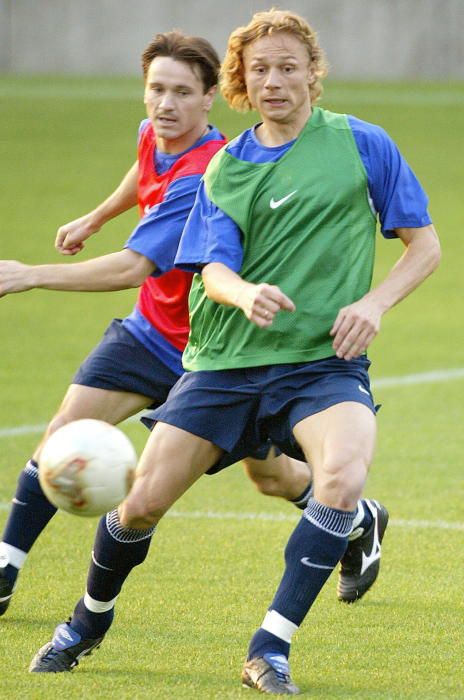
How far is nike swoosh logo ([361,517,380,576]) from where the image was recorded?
6.05m

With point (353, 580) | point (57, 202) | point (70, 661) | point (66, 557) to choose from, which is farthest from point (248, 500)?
point (57, 202)

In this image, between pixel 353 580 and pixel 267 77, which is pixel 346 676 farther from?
pixel 267 77

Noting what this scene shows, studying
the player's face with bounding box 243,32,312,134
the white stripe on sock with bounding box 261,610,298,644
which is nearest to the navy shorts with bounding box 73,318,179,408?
the player's face with bounding box 243,32,312,134

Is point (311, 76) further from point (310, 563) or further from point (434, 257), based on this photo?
point (310, 563)

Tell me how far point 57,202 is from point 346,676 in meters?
18.2

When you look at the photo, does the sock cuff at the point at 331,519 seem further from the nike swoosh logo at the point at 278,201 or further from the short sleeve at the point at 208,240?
the nike swoosh logo at the point at 278,201

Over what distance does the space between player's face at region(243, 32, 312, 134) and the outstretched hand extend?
2.59 feet

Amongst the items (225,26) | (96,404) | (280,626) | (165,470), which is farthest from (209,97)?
(225,26)

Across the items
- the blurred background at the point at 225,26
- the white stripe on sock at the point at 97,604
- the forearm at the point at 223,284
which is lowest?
the blurred background at the point at 225,26

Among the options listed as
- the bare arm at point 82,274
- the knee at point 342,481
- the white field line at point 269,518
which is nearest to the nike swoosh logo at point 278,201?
the bare arm at point 82,274

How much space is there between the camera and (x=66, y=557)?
6734 mm

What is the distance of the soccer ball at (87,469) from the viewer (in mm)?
4621

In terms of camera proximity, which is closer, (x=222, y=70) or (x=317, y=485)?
(x=317, y=485)

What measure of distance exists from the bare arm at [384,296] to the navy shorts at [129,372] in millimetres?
1332
